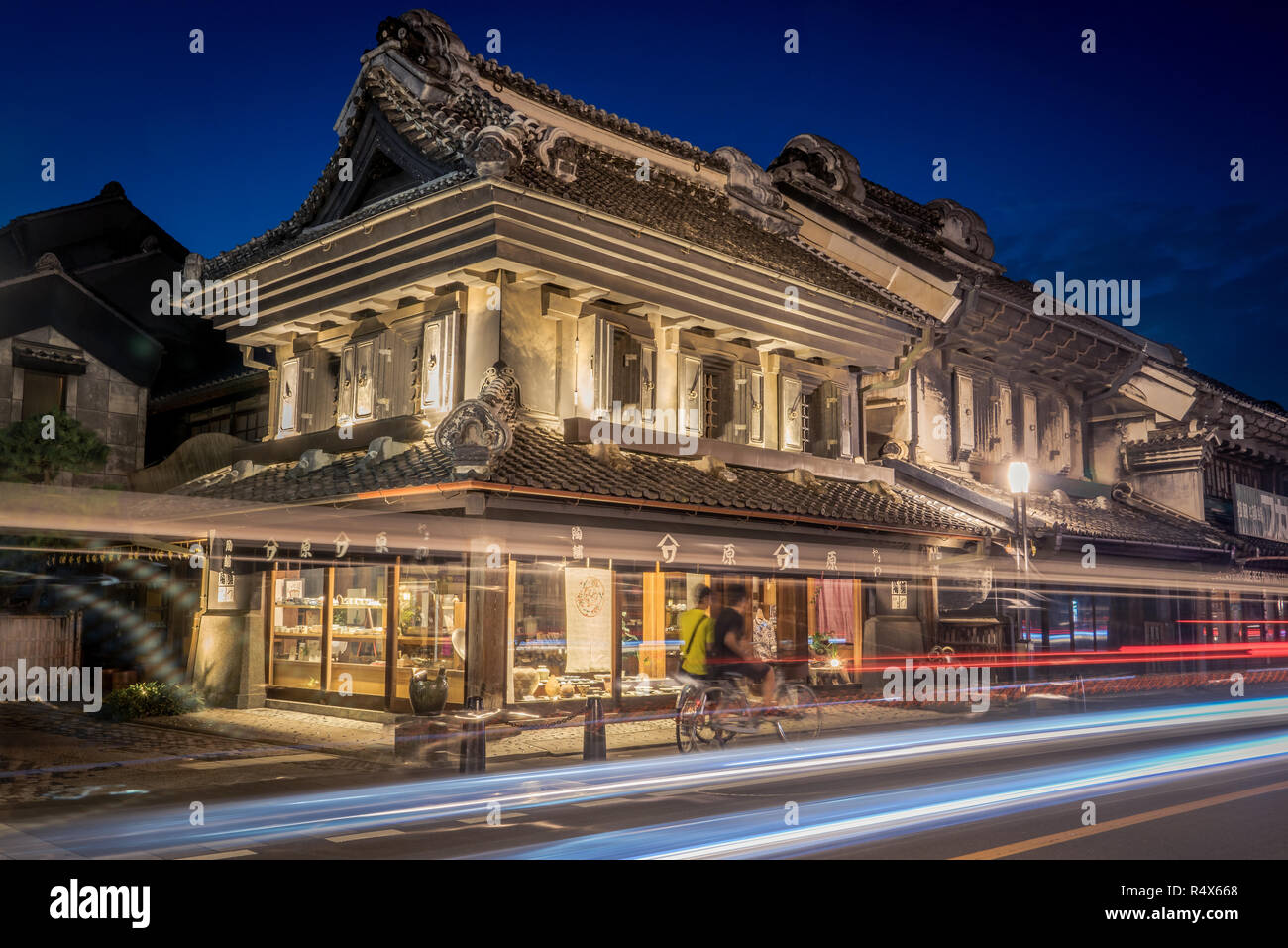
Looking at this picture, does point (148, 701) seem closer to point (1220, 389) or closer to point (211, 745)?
point (211, 745)

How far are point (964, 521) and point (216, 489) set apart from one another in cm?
1494

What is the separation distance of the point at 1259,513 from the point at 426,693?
1123 inches

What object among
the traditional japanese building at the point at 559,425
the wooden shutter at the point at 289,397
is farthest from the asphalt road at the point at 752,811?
the wooden shutter at the point at 289,397

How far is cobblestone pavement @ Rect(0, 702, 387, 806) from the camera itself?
1173cm

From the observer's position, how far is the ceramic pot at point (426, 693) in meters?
15.5

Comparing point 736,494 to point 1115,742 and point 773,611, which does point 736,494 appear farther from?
point 1115,742

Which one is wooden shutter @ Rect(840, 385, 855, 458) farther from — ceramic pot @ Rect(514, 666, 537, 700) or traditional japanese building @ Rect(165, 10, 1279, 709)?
ceramic pot @ Rect(514, 666, 537, 700)

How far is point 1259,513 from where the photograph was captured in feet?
109

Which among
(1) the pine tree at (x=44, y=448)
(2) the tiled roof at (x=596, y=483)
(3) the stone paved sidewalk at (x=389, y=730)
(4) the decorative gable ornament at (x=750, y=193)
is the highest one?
(4) the decorative gable ornament at (x=750, y=193)

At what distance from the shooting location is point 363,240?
60.7 ft

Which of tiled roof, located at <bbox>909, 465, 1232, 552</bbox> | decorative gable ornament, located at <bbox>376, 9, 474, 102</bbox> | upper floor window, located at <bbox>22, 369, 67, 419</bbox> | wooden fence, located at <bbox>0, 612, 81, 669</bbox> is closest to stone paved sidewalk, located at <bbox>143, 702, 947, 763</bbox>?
wooden fence, located at <bbox>0, 612, 81, 669</bbox>

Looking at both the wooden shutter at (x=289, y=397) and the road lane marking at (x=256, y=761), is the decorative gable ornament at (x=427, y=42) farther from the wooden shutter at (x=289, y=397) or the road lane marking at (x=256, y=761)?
the road lane marking at (x=256, y=761)

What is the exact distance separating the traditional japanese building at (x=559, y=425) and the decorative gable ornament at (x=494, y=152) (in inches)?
2.4

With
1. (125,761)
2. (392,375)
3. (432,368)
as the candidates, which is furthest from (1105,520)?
(125,761)
